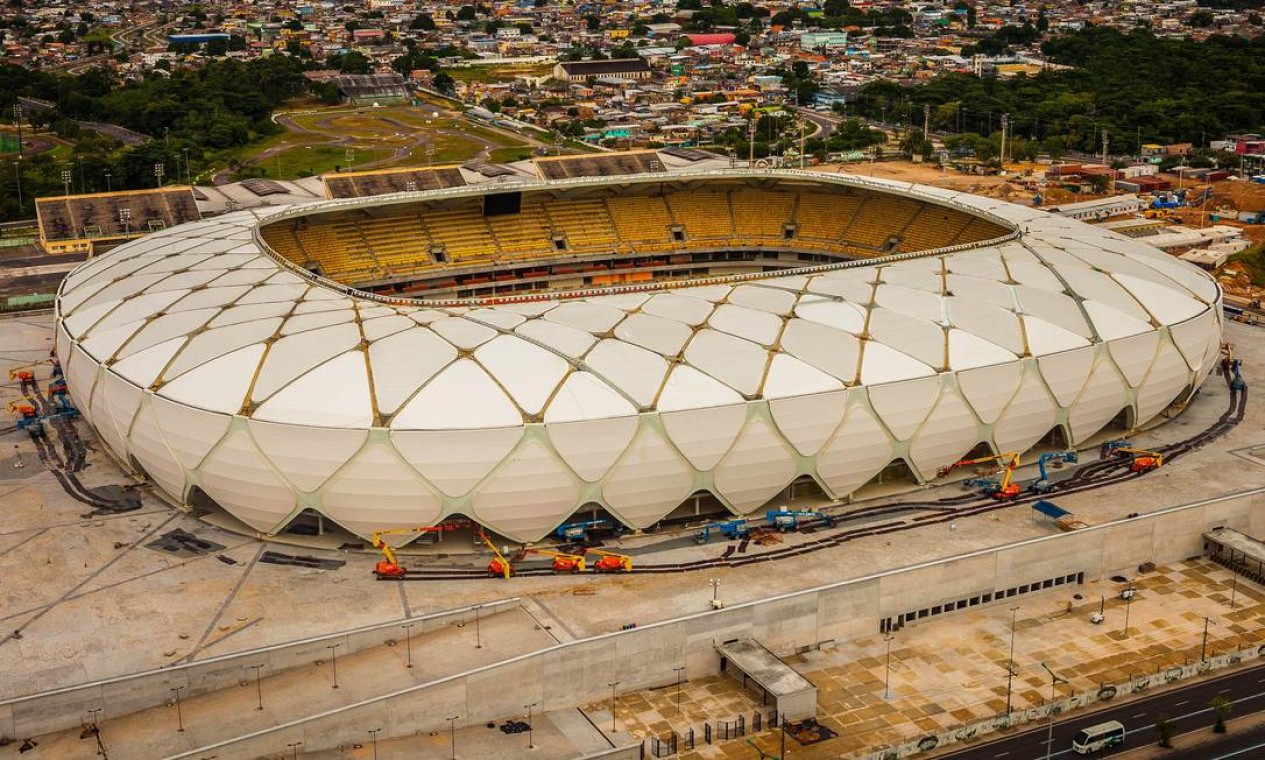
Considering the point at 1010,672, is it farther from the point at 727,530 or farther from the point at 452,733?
the point at 452,733

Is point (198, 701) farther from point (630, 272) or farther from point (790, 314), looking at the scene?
point (630, 272)

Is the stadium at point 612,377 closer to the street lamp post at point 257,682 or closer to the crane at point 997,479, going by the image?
the crane at point 997,479

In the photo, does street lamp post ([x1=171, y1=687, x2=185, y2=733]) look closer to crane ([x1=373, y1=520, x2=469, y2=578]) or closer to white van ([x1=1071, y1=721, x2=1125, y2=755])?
crane ([x1=373, y1=520, x2=469, y2=578])

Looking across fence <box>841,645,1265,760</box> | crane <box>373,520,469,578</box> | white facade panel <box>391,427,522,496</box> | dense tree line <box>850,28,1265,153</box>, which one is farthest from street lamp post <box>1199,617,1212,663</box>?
dense tree line <box>850,28,1265,153</box>

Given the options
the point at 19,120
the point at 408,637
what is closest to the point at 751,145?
the point at 19,120

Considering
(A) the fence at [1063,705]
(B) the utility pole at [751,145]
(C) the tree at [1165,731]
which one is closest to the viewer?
(A) the fence at [1063,705]

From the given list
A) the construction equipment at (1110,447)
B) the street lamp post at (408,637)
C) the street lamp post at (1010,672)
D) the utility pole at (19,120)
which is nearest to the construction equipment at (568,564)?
the street lamp post at (408,637)

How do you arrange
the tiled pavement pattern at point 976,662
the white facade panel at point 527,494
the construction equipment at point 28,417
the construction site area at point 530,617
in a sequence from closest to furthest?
the construction site area at point 530,617 < the tiled pavement pattern at point 976,662 < the white facade panel at point 527,494 < the construction equipment at point 28,417

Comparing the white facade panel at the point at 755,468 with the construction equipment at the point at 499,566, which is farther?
the white facade panel at the point at 755,468
